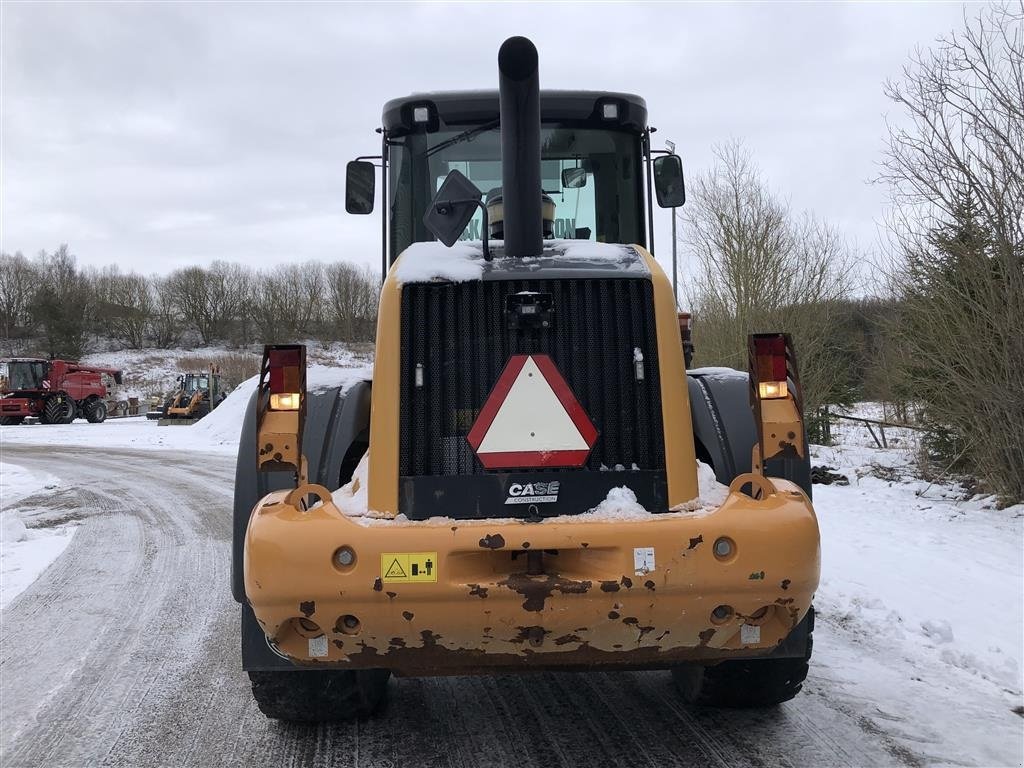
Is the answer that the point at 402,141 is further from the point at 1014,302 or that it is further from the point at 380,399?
the point at 1014,302

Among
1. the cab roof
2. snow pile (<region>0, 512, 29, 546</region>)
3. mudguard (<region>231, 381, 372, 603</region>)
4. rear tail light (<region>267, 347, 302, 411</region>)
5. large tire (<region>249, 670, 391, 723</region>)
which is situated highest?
the cab roof

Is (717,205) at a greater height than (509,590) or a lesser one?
greater

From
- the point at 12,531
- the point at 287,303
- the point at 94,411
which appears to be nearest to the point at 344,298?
the point at 287,303

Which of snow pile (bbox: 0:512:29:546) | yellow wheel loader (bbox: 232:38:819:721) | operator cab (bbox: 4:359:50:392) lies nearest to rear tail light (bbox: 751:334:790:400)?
yellow wheel loader (bbox: 232:38:819:721)

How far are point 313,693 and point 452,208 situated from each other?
1905 millimetres

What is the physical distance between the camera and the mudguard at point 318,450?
8.37 ft

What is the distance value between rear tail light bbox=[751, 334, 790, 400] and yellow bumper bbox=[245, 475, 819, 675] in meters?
0.44

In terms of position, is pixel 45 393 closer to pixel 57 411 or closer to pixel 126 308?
pixel 57 411

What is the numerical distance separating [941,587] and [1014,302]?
3387 mm

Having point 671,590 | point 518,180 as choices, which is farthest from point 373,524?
point 518,180

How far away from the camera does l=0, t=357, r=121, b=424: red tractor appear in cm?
3039

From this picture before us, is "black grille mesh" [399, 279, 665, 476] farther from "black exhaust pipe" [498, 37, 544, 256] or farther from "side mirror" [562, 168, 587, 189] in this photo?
"side mirror" [562, 168, 587, 189]

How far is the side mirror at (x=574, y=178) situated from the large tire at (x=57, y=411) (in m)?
33.2

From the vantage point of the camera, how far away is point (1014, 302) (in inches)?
268
